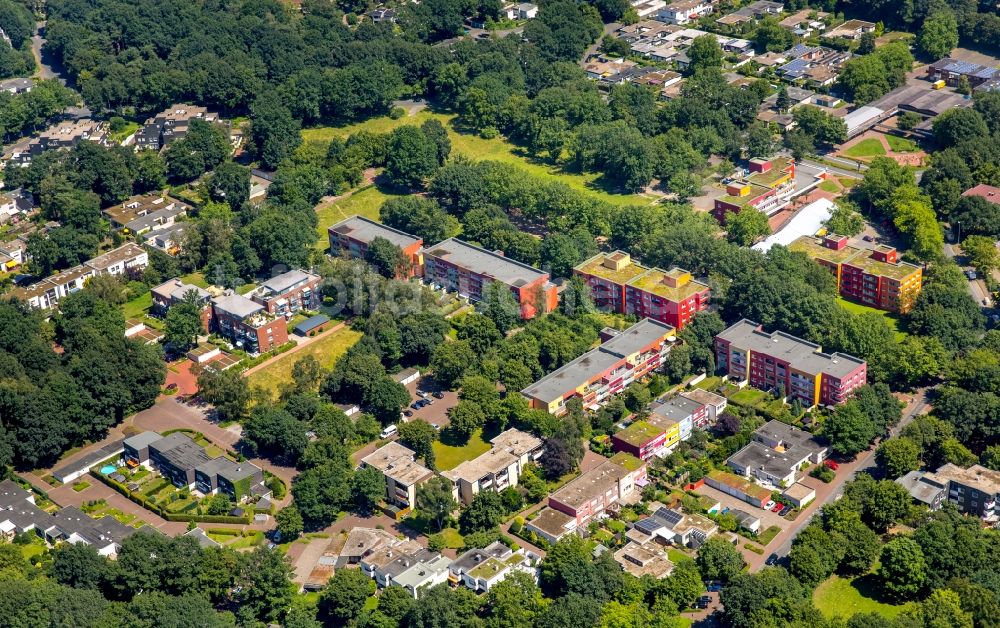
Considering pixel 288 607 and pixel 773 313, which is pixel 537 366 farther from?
pixel 288 607

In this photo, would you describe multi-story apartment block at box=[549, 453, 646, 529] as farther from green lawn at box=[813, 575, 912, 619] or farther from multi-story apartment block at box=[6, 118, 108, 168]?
multi-story apartment block at box=[6, 118, 108, 168]

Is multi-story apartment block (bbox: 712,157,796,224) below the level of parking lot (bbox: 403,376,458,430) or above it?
above

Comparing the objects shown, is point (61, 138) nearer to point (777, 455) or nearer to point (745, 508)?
point (777, 455)

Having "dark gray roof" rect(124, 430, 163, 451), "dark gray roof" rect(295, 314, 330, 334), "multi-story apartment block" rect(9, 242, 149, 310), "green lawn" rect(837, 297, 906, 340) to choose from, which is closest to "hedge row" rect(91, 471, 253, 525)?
"dark gray roof" rect(124, 430, 163, 451)

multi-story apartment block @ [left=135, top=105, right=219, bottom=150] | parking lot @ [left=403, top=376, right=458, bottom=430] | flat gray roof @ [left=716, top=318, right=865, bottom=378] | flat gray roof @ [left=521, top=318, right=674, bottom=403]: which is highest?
multi-story apartment block @ [left=135, top=105, right=219, bottom=150]

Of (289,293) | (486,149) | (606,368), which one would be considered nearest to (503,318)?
(606,368)

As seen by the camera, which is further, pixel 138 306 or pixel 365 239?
pixel 365 239
